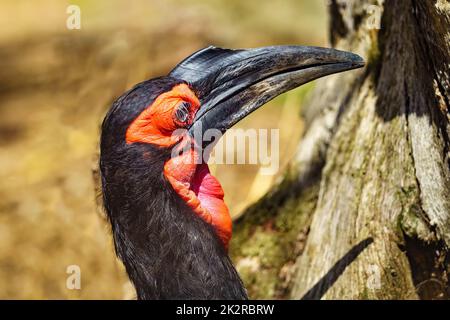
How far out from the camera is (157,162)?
8.99 feet

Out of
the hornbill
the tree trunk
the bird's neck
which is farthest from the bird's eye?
the tree trunk

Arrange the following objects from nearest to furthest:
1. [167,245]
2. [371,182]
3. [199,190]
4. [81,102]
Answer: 1. [167,245]
2. [199,190]
3. [371,182]
4. [81,102]

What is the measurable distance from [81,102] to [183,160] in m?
4.90

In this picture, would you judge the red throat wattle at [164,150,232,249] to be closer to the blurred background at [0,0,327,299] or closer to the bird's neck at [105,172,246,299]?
the bird's neck at [105,172,246,299]

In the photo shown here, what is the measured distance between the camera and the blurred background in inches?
201

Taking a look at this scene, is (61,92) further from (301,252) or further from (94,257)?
(301,252)

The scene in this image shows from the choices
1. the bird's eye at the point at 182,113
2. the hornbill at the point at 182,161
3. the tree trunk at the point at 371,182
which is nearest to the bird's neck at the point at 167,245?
the hornbill at the point at 182,161

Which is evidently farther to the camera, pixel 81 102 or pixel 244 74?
pixel 81 102

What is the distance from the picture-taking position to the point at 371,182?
3.37m

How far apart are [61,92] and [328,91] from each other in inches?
170

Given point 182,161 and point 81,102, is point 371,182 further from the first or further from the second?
point 81,102

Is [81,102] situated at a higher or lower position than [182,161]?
higher

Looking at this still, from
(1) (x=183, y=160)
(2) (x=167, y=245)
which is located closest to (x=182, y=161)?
(1) (x=183, y=160)
